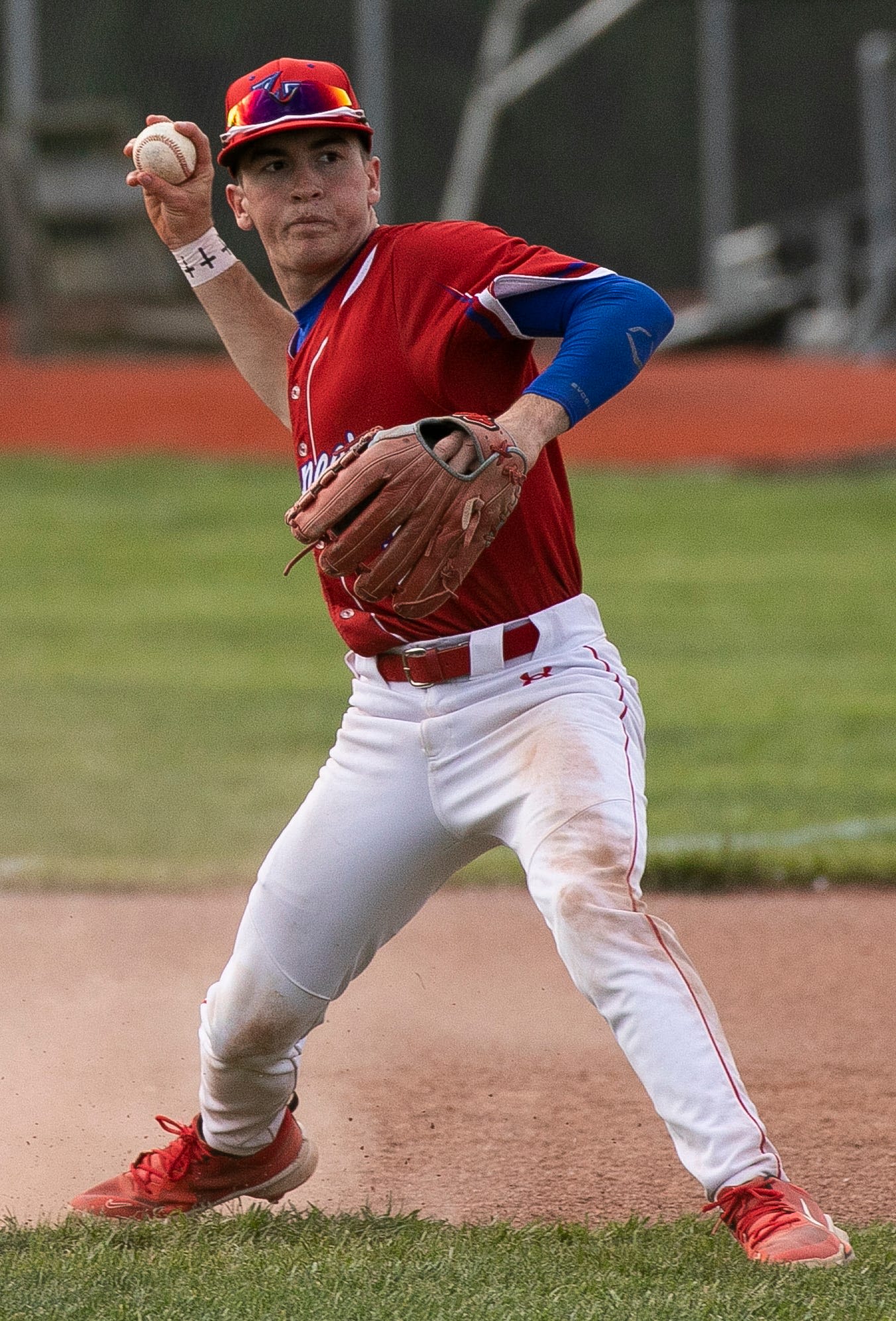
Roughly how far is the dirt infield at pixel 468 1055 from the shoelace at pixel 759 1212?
0.53m

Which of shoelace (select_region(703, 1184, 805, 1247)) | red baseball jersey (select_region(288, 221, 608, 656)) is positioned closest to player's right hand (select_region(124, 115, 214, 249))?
red baseball jersey (select_region(288, 221, 608, 656))

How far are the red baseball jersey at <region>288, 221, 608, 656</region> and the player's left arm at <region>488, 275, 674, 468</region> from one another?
0.03 metres

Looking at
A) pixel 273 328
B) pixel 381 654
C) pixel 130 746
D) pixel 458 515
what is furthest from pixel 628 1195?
pixel 130 746

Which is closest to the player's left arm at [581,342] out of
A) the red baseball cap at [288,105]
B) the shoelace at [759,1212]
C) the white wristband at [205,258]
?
the red baseball cap at [288,105]

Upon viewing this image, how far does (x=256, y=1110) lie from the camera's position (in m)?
3.27

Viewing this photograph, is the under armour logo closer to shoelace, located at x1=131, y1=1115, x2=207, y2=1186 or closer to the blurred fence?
shoelace, located at x1=131, y1=1115, x2=207, y2=1186

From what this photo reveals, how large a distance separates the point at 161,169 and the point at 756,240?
73.2ft

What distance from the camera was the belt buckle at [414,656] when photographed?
3066 millimetres

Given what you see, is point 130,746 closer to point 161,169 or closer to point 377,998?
point 377,998

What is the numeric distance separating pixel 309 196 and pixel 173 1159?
1.73m

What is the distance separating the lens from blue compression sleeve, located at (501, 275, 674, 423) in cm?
290

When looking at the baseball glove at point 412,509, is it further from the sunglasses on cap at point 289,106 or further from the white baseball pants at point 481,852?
the sunglasses on cap at point 289,106

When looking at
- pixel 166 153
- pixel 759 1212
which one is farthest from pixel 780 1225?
pixel 166 153

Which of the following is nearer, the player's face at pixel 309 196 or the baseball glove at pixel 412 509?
the baseball glove at pixel 412 509
